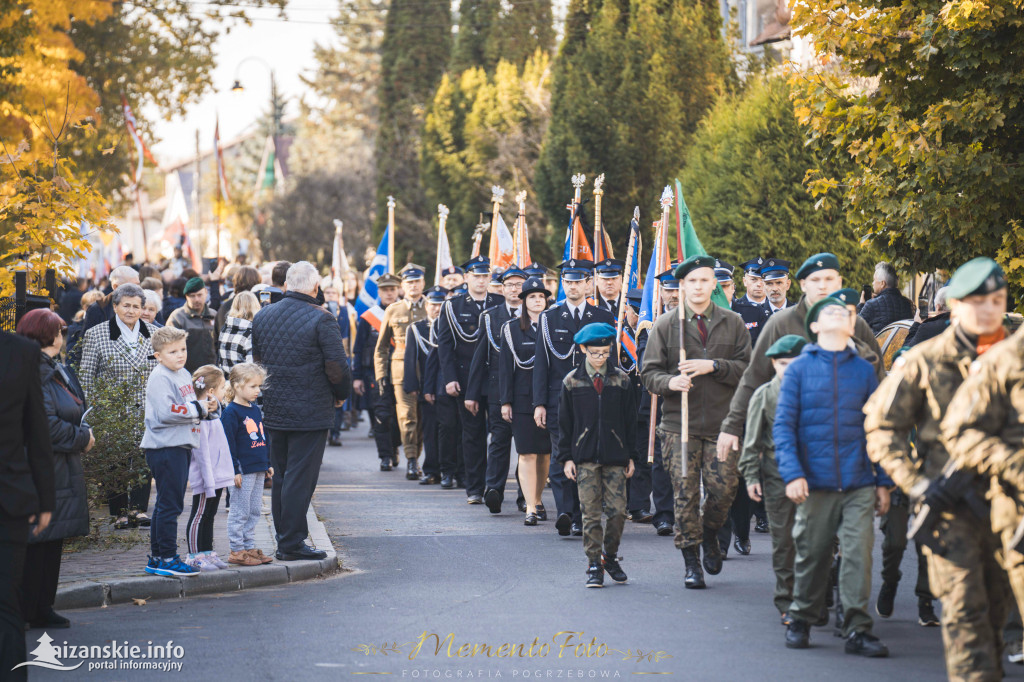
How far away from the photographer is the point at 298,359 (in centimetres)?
995

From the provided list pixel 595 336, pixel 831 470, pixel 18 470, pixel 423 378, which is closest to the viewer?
pixel 18 470

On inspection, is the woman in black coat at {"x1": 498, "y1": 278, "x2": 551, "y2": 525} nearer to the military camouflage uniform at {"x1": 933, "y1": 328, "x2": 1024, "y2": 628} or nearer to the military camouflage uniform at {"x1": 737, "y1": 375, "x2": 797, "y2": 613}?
the military camouflage uniform at {"x1": 737, "y1": 375, "x2": 797, "y2": 613}

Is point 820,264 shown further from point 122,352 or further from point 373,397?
point 373,397

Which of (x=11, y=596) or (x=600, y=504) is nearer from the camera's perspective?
(x=11, y=596)

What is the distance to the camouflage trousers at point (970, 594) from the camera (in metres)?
5.49

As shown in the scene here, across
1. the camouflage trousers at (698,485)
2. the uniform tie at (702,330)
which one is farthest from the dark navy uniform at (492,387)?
the camouflage trousers at (698,485)

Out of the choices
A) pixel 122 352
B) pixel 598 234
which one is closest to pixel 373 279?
pixel 598 234

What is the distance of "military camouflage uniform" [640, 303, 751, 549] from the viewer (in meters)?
9.16

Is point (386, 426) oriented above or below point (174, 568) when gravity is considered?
above

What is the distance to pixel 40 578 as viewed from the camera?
7.86m

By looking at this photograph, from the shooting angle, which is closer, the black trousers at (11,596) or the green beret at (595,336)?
the black trousers at (11,596)

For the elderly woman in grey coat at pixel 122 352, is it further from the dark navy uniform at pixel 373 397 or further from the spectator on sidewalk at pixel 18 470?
the dark navy uniform at pixel 373 397

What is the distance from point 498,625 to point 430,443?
289 inches

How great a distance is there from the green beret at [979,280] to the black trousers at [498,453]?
7.39 meters
